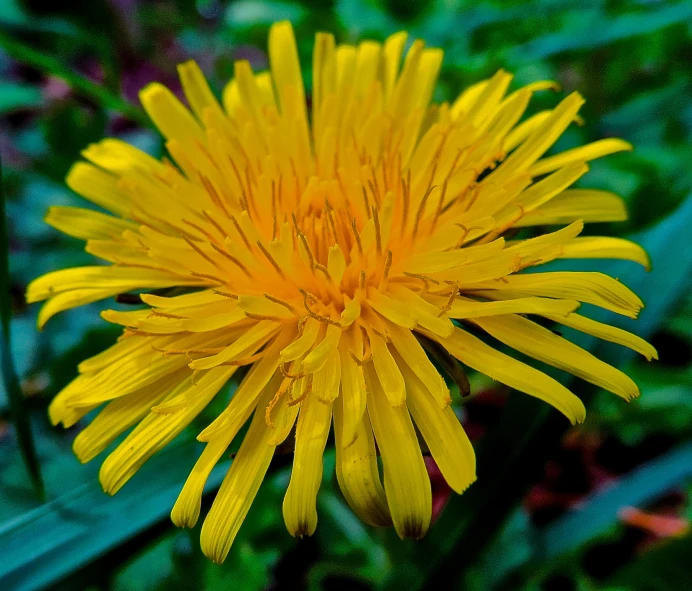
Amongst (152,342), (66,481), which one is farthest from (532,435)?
(66,481)

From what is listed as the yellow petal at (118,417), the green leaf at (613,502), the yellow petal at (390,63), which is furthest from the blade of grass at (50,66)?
the green leaf at (613,502)

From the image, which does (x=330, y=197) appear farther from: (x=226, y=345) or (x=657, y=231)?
(x=657, y=231)

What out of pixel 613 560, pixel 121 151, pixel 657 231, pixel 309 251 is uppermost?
pixel 121 151

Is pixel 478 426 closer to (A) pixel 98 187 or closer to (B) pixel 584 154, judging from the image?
(B) pixel 584 154

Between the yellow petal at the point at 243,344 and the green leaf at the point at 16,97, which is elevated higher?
the green leaf at the point at 16,97

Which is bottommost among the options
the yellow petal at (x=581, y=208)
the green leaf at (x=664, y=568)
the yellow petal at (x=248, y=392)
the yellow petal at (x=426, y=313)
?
the green leaf at (x=664, y=568)

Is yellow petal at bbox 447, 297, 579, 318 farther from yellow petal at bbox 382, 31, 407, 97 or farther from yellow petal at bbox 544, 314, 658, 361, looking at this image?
yellow petal at bbox 382, 31, 407, 97

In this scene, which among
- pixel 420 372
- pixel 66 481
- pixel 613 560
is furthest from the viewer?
pixel 613 560

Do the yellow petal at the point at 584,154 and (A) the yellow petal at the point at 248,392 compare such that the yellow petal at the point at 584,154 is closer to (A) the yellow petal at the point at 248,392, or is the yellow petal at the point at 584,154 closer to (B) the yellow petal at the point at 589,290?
(B) the yellow petal at the point at 589,290
